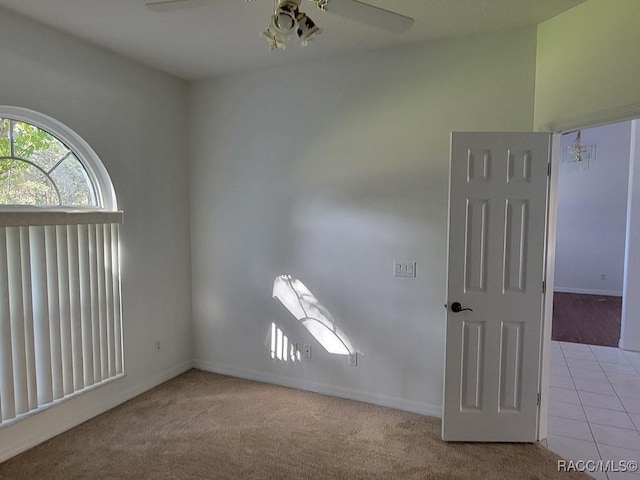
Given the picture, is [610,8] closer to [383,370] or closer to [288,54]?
[288,54]

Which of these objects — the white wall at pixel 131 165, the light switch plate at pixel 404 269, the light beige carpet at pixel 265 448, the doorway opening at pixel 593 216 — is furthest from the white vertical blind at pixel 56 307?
the doorway opening at pixel 593 216

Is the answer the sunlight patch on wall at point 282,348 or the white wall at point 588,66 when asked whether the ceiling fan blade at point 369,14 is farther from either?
the sunlight patch on wall at point 282,348

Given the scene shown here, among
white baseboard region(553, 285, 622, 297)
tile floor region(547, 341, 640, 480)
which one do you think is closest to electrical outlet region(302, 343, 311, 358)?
tile floor region(547, 341, 640, 480)

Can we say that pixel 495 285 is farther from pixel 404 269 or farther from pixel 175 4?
pixel 175 4

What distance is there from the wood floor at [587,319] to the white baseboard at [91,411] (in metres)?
4.62

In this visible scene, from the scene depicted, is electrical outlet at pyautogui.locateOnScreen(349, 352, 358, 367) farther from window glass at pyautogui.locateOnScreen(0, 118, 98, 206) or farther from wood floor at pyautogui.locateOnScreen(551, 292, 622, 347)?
wood floor at pyautogui.locateOnScreen(551, 292, 622, 347)

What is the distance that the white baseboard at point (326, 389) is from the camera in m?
2.98

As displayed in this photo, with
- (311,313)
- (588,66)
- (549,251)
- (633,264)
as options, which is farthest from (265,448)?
(633,264)

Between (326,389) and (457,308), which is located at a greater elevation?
(457,308)

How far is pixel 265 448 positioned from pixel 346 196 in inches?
76.2

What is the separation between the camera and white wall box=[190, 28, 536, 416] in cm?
280

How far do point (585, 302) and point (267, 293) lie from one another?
6340 millimetres

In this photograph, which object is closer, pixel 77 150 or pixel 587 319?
pixel 77 150

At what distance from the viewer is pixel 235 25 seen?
Answer: 2.52 metres
